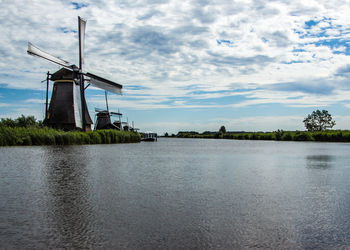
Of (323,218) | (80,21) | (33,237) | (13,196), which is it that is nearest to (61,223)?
(33,237)

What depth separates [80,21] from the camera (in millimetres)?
38875

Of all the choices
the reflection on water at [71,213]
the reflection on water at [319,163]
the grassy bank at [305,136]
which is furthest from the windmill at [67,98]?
the grassy bank at [305,136]

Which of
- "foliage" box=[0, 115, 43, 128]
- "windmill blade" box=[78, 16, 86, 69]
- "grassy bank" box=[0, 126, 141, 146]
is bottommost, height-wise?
"grassy bank" box=[0, 126, 141, 146]

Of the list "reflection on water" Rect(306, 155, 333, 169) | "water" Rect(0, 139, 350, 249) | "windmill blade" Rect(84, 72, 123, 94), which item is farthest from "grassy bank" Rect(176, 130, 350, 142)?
"water" Rect(0, 139, 350, 249)

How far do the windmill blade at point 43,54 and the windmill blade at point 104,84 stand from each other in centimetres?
298

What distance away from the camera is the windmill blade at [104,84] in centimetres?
3918

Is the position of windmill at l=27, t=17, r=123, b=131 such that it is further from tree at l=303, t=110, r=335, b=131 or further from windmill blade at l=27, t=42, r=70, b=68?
tree at l=303, t=110, r=335, b=131

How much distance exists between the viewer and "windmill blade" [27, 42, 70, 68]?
32.7 meters

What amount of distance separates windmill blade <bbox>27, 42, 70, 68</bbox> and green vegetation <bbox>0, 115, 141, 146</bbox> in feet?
22.0

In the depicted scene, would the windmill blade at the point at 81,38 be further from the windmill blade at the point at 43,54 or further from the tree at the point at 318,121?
the tree at the point at 318,121

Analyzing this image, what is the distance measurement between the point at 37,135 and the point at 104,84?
15.4 meters

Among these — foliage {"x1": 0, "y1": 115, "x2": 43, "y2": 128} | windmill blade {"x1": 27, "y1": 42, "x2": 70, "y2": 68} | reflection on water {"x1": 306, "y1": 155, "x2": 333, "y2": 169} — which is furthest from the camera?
windmill blade {"x1": 27, "y1": 42, "x2": 70, "y2": 68}

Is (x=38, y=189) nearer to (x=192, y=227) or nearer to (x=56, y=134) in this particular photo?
(x=192, y=227)

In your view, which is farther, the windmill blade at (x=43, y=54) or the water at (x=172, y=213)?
the windmill blade at (x=43, y=54)
